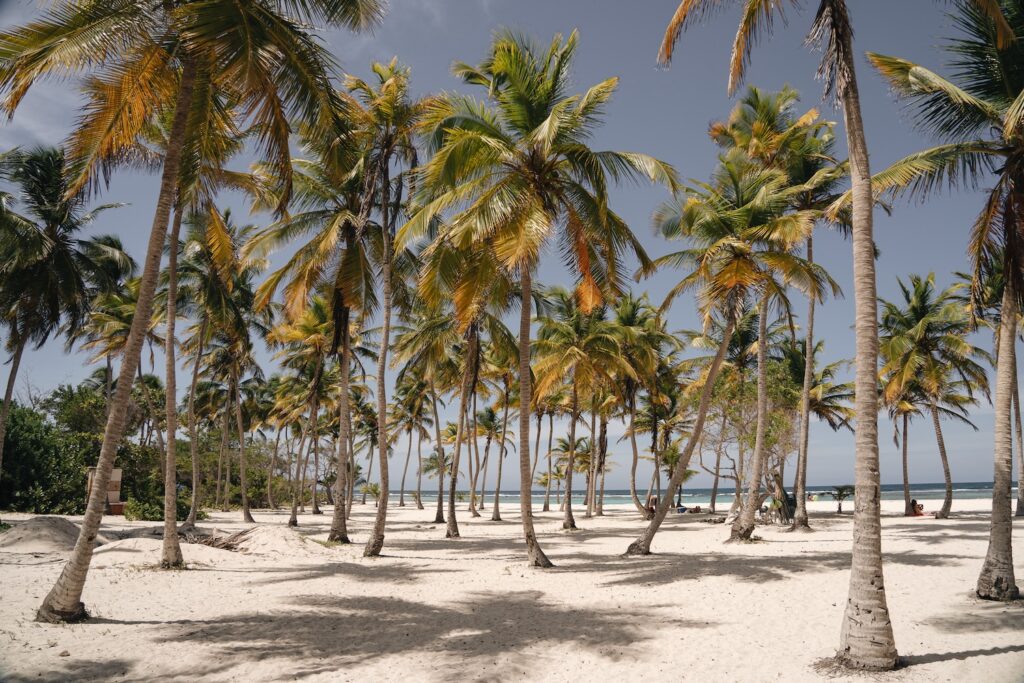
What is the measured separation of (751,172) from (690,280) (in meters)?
3.20

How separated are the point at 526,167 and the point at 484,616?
28.6ft

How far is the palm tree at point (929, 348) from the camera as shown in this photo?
24.2 meters

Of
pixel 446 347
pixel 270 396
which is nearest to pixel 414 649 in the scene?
pixel 446 347

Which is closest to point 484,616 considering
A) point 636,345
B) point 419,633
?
point 419,633

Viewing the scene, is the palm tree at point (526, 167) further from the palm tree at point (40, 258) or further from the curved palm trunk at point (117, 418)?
the palm tree at point (40, 258)

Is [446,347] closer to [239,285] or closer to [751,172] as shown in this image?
[239,285]

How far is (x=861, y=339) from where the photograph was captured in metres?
6.47

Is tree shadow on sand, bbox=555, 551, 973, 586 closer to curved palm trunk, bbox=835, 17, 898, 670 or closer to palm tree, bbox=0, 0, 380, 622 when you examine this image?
curved palm trunk, bbox=835, 17, 898, 670

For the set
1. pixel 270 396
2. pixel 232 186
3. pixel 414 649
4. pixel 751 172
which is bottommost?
pixel 414 649

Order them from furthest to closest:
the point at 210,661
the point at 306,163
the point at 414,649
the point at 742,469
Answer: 1. the point at 742,469
2. the point at 306,163
3. the point at 414,649
4. the point at 210,661

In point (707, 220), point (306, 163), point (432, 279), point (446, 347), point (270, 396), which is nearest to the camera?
point (432, 279)

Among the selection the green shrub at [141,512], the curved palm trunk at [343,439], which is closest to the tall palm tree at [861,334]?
the curved palm trunk at [343,439]

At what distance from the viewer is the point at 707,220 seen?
570 inches

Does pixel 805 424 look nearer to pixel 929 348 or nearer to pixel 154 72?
pixel 929 348
